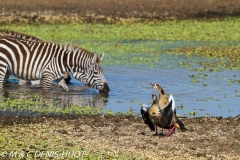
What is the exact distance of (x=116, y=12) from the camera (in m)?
34.0

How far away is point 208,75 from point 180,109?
515cm

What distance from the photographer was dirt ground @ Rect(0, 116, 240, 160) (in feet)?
29.2

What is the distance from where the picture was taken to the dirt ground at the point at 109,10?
108 feet

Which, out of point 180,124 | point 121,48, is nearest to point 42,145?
point 180,124

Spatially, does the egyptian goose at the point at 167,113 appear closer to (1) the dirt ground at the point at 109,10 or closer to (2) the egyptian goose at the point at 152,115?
(2) the egyptian goose at the point at 152,115

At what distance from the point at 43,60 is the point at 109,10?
63.4 ft

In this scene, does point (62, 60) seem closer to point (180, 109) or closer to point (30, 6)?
point (180, 109)

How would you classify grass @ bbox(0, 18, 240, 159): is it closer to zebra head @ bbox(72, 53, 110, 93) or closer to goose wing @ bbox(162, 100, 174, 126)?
goose wing @ bbox(162, 100, 174, 126)

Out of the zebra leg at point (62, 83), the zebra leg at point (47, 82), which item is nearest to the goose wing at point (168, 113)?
the zebra leg at point (47, 82)

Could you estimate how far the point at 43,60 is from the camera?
15.3 meters

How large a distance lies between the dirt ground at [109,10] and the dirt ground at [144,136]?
71.3ft

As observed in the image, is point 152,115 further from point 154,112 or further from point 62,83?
point 62,83

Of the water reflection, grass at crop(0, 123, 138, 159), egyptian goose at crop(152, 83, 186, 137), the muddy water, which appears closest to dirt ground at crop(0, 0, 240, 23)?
the muddy water

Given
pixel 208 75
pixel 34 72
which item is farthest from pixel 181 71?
pixel 34 72
